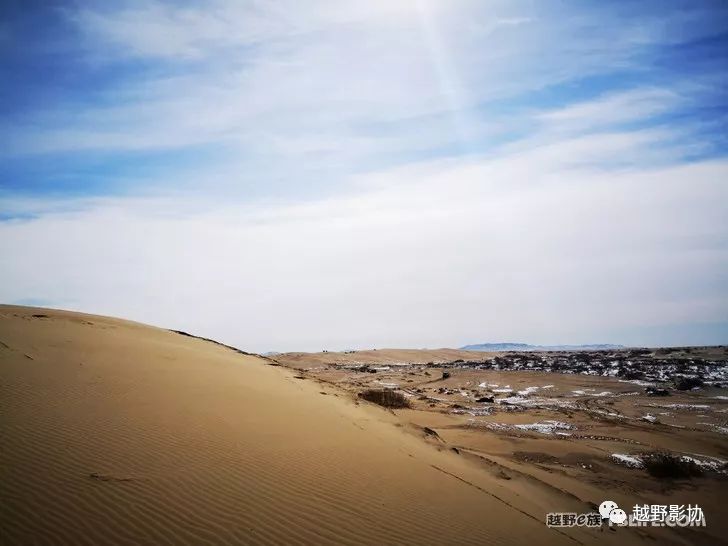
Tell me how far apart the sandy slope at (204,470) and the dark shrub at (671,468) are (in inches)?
174

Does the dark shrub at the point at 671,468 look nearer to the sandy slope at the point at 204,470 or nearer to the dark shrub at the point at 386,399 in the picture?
the sandy slope at the point at 204,470

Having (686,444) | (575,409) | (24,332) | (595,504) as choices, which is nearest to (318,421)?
(595,504)

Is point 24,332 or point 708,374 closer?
point 24,332

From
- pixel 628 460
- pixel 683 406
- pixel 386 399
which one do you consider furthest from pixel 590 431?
pixel 683 406

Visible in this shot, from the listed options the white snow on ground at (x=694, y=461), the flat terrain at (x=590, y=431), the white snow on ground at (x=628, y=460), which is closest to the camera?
the flat terrain at (x=590, y=431)

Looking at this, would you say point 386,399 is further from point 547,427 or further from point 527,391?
point 527,391

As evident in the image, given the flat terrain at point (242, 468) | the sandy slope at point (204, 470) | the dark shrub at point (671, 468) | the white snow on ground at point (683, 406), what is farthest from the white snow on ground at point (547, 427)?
the white snow on ground at point (683, 406)

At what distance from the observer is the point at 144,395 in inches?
283

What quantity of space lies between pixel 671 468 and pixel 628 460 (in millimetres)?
906

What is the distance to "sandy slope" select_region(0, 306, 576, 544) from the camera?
3.97 m

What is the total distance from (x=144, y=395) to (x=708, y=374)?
29.8 meters

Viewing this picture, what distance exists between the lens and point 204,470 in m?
4.96

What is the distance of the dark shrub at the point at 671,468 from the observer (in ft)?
28.4

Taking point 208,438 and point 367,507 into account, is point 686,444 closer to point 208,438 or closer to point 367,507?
point 367,507
